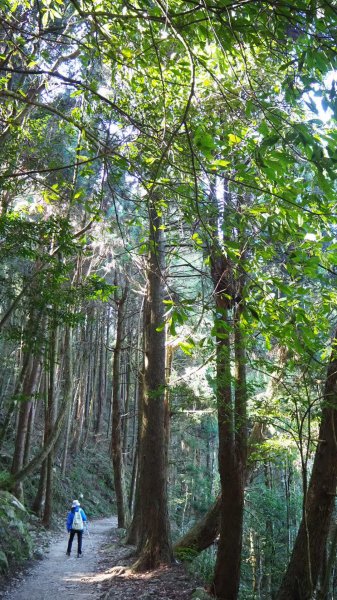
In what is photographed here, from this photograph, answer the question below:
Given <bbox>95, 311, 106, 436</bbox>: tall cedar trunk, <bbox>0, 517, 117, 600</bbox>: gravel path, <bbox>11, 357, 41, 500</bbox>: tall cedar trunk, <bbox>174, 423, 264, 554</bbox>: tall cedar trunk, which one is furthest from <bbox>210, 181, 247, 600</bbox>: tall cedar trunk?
<bbox>95, 311, 106, 436</bbox>: tall cedar trunk

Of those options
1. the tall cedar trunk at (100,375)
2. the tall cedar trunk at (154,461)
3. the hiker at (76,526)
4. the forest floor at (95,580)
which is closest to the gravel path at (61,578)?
the forest floor at (95,580)

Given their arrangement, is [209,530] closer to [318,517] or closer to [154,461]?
[154,461]

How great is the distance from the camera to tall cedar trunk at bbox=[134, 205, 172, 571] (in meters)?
8.81

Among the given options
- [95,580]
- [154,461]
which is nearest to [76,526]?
[95,580]

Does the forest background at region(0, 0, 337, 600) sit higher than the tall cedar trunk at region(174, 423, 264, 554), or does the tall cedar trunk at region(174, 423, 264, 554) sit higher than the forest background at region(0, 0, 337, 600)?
the forest background at region(0, 0, 337, 600)

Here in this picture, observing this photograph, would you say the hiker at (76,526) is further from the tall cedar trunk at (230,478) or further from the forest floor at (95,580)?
the tall cedar trunk at (230,478)

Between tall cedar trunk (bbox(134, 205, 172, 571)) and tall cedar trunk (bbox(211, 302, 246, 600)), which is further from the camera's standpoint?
tall cedar trunk (bbox(134, 205, 172, 571))

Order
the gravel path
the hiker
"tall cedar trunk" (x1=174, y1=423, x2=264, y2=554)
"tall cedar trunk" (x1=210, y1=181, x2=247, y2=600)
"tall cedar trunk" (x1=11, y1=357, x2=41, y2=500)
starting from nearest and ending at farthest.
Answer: "tall cedar trunk" (x1=210, y1=181, x2=247, y2=600) → the gravel path → "tall cedar trunk" (x1=174, y1=423, x2=264, y2=554) → the hiker → "tall cedar trunk" (x1=11, y1=357, x2=41, y2=500)

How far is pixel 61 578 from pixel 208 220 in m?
8.59

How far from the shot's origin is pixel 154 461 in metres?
9.30

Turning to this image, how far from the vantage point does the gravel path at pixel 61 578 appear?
8.26 m

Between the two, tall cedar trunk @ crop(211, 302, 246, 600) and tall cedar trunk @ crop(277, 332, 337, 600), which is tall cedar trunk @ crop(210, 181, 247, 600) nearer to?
tall cedar trunk @ crop(211, 302, 246, 600)

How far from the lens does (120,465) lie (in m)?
15.8

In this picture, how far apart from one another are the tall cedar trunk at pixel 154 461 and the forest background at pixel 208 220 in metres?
0.03
